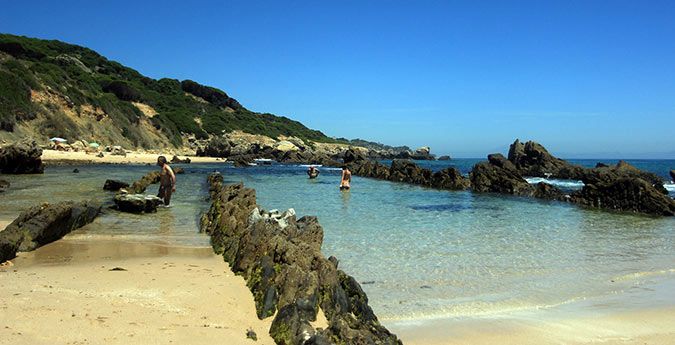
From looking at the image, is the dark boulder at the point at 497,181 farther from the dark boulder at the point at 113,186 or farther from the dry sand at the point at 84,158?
the dry sand at the point at 84,158

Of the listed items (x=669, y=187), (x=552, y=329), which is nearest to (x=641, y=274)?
(x=552, y=329)

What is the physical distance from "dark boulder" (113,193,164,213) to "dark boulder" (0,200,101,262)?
9.16 feet

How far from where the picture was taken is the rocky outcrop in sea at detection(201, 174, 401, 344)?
4.96m

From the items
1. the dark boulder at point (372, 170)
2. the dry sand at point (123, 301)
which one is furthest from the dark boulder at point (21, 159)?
the dark boulder at point (372, 170)

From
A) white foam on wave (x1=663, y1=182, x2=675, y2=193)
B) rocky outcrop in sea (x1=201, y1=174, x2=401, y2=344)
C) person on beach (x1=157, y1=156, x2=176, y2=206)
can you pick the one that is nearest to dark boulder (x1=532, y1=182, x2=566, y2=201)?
white foam on wave (x1=663, y1=182, x2=675, y2=193)

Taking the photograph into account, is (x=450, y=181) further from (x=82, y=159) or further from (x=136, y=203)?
(x=82, y=159)

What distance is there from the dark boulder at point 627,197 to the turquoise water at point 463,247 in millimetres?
2180

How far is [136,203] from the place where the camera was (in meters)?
14.9

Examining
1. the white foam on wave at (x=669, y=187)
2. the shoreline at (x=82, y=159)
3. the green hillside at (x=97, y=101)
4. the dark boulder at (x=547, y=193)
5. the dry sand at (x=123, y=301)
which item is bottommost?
the white foam on wave at (x=669, y=187)

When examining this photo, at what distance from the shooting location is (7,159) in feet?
95.1

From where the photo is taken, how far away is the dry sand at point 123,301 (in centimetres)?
469

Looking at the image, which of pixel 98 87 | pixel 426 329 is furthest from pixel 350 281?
pixel 98 87

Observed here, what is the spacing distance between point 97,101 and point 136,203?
185 feet

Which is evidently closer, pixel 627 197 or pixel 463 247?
pixel 463 247
